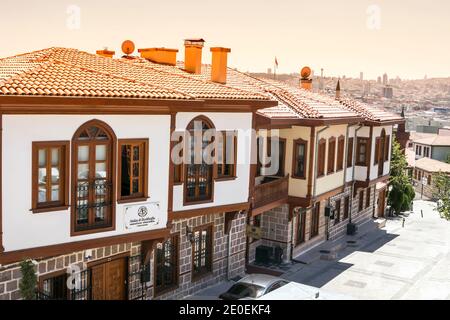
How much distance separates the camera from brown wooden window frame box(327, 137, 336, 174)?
1038 inches

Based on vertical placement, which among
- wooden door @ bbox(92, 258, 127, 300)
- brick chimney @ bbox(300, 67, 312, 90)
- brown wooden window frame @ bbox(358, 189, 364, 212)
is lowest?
brown wooden window frame @ bbox(358, 189, 364, 212)

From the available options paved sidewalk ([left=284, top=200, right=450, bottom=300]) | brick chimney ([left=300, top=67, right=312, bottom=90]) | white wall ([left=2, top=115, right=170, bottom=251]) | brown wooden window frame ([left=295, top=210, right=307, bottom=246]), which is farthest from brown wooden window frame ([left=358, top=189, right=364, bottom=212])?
white wall ([left=2, top=115, right=170, bottom=251])

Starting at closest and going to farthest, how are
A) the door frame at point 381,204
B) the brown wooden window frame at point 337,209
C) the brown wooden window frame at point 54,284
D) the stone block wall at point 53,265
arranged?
the stone block wall at point 53,265
the brown wooden window frame at point 54,284
the brown wooden window frame at point 337,209
the door frame at point 381,204

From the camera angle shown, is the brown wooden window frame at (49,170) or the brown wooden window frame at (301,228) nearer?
the brown wooden window frame at (49,170)

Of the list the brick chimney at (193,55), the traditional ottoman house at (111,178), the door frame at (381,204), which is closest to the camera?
the traditional ottoman house at (111,178)

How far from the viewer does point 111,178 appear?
14.4m

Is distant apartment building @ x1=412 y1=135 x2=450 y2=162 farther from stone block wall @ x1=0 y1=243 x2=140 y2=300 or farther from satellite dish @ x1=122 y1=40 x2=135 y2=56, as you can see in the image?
stone block wall @ x1=0 y1=243 x2=140 y2=300

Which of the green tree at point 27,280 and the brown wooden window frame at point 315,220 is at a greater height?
the green tree at point 27,280

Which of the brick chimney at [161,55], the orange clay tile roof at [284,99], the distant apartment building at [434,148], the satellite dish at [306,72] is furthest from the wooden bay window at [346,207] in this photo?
the distant apartment building at [434,148]

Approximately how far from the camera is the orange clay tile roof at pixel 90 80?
43.8 feet

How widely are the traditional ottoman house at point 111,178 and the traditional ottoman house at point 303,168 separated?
2.48 m

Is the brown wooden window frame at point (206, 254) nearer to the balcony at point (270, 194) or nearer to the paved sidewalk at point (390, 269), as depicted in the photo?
the balcony at point (270, 194)

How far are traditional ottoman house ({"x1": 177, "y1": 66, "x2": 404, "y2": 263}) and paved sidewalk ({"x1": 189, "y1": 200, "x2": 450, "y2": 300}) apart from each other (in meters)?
1.64

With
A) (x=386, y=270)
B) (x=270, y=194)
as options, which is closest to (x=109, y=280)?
(x=270, y=194)
